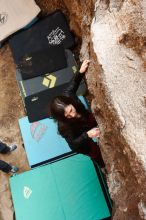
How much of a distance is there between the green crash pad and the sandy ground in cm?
53

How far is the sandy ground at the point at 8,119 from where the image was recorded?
4.36m

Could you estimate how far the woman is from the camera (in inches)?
118

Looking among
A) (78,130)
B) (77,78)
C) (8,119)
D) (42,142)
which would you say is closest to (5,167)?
(42,142)

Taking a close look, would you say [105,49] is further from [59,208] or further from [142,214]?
[59,208]

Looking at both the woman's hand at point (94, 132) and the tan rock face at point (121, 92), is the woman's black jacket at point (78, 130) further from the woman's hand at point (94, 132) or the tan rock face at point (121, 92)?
the tan rock face at point (121, 92)

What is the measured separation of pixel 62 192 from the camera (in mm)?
3652

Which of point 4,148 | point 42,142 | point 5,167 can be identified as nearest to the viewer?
point 42,142

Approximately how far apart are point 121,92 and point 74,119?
1.98 ft

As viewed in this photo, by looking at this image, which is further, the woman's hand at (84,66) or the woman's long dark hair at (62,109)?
the woman's hand at (84,66)

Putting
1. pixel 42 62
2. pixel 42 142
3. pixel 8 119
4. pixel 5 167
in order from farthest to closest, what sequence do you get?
1. pixel 8 119
2. pixel 42 62
3. pixel 5 167
4. pixel 42 142

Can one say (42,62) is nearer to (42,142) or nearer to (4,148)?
(42,142)

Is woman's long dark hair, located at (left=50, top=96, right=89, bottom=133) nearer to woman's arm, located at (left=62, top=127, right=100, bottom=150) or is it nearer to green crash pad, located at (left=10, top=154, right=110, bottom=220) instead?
woman's arm, located at (left=62, top=127, right=100, bottom=150)

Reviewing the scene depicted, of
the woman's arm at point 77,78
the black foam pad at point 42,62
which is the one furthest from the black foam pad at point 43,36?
the woman's arm at point 77,78

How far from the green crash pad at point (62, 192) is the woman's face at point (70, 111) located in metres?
0.91
